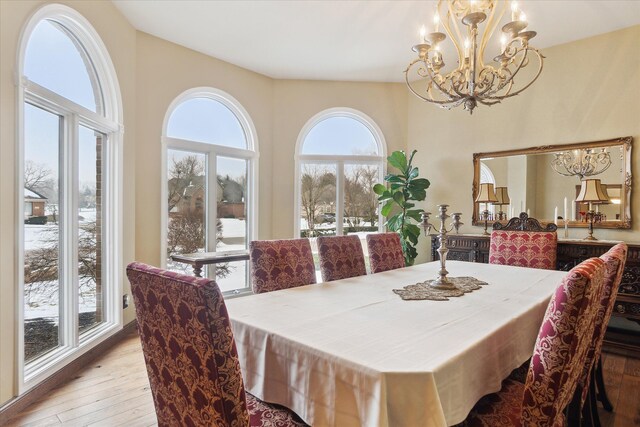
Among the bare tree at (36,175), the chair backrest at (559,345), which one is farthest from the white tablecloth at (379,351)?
the bare tree at (36,175)

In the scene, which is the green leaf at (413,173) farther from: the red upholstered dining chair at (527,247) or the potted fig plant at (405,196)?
the red upholstered dining chair at (527,247)

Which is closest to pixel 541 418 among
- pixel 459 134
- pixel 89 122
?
pixel 89 122

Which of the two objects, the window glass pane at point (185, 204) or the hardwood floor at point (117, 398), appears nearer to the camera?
the hardwood floor at point (117, 398)

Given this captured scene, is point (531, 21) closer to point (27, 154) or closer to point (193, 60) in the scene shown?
point (193, 60)

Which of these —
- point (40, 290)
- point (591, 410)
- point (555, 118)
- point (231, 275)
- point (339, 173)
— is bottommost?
point (591, 410)

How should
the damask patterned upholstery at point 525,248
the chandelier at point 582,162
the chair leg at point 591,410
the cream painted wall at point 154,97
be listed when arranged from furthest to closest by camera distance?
the cream painted wall at point 154,97 < the chandelier at point 582,162 < the damask patterned upholstery at point 525,248 < the chair leg at point 591,410

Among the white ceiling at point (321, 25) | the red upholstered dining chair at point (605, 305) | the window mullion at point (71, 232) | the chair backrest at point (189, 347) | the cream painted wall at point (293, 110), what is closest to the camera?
the chair backrest at point (189, 347)

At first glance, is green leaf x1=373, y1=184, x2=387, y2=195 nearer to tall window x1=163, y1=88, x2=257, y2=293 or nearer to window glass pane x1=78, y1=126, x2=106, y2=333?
tall window x1=163, y1=88, x2=257, y2=293

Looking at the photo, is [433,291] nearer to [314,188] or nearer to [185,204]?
[185,204]

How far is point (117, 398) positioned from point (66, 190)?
60.9 inches

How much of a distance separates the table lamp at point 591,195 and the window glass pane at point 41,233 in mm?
4593

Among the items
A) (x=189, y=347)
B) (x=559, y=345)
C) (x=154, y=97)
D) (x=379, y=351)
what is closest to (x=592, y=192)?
(x=559, y=345)

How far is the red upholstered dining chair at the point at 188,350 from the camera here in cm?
99

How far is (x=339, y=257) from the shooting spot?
2777 mm
